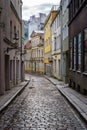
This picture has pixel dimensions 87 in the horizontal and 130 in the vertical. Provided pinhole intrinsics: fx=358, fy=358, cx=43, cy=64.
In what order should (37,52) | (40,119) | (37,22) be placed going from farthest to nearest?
(37,22) < (37,52) < (40,119)

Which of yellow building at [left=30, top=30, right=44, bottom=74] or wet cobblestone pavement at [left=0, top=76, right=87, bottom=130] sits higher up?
yellow building at [left=30, top=30, right=44, bottom=74]

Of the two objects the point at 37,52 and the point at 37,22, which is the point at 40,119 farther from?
the point at 37,22

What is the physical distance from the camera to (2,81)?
20.1 meters

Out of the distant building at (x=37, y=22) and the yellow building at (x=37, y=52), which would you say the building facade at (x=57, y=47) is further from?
the distant building at (x=37, y=22)

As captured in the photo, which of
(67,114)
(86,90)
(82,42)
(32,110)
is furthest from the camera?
(82,42)

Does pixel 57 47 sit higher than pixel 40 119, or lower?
higher

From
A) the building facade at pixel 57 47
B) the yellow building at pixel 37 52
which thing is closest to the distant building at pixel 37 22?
the yellow building at pixel 37 52

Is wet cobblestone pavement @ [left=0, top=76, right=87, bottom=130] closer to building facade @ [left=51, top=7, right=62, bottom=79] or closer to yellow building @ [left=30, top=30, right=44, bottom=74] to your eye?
building facade @ [left=51, top=7, right=62, bottom=79]

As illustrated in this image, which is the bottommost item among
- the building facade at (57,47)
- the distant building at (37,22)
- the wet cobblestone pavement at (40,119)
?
the wet cobblestone pavement at (40,119)

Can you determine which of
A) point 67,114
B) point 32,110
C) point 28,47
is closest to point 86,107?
point 67,114

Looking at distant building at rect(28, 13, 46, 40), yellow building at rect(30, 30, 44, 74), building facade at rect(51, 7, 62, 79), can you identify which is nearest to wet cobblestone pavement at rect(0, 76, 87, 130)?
building facade at rect(51, 7, 62, 79)

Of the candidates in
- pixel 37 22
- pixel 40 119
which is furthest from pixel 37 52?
pixel 40 119

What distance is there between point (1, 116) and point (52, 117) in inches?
71.5

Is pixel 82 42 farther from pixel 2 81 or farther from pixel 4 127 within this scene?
pixel 4 127
